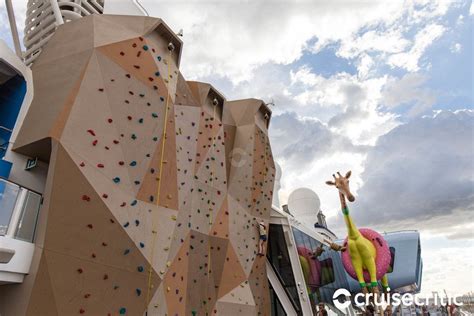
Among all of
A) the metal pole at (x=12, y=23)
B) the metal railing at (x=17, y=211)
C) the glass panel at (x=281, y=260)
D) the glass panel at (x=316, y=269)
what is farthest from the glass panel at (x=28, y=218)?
the glass panel at (x=316, y=269)

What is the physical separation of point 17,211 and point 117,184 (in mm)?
2157

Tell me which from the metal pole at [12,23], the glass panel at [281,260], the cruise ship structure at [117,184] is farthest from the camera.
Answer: the glass panel at [281,260]

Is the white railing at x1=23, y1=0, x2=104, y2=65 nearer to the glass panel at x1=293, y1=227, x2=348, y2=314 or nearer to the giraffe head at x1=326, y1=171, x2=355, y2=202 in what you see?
the giraffe head at x1=326, y1=171, x2=355, y2=202

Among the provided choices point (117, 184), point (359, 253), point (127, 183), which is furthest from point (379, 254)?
point (117, 184)

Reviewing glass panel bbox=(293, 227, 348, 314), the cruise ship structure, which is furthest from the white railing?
glass panel bbox=(293, 227, 348, 314)

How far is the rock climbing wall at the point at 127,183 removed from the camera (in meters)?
7.57

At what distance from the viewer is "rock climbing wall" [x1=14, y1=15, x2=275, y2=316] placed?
7566mm

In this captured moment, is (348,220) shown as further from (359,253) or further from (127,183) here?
(127,183)

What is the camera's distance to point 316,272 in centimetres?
1981

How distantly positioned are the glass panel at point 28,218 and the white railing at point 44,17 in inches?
349

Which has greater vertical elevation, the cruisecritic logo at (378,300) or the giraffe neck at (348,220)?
the giraffe neck at (348,220)

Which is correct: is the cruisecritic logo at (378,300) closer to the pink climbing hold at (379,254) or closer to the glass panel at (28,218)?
the pink climbing hold at (379,254)

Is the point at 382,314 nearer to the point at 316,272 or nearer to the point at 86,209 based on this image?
the point at 316,272

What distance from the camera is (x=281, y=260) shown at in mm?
17609
